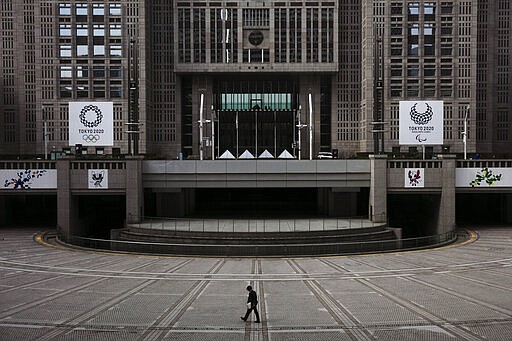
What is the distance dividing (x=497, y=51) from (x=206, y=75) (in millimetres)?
47440

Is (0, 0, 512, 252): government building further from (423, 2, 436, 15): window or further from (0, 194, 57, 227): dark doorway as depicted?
(0, 194, 57, 227): dark doorway

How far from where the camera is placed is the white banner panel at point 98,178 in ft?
161

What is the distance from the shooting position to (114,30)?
79812 millimetres

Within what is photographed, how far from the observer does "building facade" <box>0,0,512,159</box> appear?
79.9 metres

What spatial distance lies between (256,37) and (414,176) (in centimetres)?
4301

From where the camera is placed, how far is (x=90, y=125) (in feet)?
174

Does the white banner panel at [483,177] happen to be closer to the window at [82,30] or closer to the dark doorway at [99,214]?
the dark doorway at [99,214]

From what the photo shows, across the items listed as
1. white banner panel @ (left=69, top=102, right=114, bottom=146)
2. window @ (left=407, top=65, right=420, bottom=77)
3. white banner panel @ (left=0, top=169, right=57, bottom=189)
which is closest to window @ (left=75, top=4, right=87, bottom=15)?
white banner panel @ (left=69, top=102, right=114, bottom=146)

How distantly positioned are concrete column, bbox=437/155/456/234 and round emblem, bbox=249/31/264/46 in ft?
140

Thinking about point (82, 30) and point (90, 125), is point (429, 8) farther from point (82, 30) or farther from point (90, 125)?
point (90, 125)

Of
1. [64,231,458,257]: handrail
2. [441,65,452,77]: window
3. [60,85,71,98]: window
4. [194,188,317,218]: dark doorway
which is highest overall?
[441,65,452,77]: window

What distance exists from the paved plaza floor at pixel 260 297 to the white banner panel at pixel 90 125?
59.2 feet

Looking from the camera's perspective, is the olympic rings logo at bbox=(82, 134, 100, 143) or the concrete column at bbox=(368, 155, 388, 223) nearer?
the concrete column at bbox=(368, 155, 388, 223)

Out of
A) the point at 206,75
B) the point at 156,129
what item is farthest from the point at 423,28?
the point at 156,129
